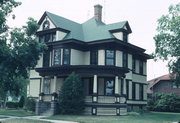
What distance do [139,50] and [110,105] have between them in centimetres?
1051

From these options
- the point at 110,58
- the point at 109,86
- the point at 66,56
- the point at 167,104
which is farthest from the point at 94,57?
the point at 167,104

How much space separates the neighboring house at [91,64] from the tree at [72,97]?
3.43 ft

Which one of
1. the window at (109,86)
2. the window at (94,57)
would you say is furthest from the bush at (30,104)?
the window at (109,86)

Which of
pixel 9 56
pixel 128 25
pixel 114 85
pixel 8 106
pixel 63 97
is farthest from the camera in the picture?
pixel 8 106

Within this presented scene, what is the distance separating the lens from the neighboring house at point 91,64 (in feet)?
94.0

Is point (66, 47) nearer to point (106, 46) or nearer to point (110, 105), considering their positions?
point (106, 46)

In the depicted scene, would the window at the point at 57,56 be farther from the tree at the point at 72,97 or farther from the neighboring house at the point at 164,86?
the neighboring house at the point at 164,86

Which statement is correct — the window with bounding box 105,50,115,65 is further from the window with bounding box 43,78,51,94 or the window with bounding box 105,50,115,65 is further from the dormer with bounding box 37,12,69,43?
the window with bounding box 43,78,51,94

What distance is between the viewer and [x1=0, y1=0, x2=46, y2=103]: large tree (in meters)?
20.0

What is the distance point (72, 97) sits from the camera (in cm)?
2773

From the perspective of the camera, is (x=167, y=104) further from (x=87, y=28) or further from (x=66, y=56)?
(x=66, y=56)

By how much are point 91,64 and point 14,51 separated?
12.7 metres

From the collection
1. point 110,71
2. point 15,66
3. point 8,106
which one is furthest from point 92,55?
point 8,106

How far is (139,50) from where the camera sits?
36.0m
